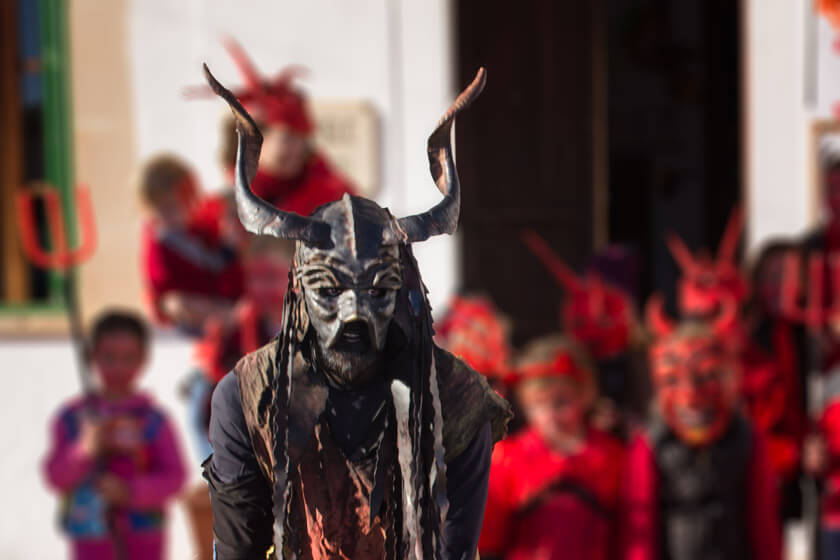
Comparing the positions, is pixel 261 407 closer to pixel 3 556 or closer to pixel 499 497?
pixel 499 497

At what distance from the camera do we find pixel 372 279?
1.08m

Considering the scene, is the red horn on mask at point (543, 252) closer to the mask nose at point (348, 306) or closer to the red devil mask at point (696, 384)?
the red devil mask at point (696, 384)

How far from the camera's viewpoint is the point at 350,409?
3.71 feet

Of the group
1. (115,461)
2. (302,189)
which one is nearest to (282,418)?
(302,189)

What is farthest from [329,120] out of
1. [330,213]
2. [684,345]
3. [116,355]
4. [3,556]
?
[330,213]

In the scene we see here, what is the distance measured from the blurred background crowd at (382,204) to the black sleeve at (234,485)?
7.42ft

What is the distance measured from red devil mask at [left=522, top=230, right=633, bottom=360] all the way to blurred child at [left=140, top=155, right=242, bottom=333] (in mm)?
1376

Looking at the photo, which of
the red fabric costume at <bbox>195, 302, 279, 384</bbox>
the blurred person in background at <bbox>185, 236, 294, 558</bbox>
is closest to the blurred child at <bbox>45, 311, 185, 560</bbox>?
the blurred person in background at <bbox>185, 236, 294, 558</bbox>

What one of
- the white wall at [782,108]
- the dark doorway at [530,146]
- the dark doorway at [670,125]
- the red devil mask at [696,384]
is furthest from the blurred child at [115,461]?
the dark doorway at [670,125]

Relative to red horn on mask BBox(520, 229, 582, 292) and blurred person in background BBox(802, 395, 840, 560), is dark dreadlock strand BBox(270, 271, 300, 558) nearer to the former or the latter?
blurred person in background BBox(802, 395, 840, 560)

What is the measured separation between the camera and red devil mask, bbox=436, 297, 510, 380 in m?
3.56

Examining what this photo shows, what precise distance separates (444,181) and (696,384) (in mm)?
2216

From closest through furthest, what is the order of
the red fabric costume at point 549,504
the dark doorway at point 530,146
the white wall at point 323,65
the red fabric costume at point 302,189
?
the red fabric costume at point 302,189, the red fabric costume at point 549,504, the white wall at point 323,65, the dark doorway at point 530,146

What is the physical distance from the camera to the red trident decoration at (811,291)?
385 centimetres
